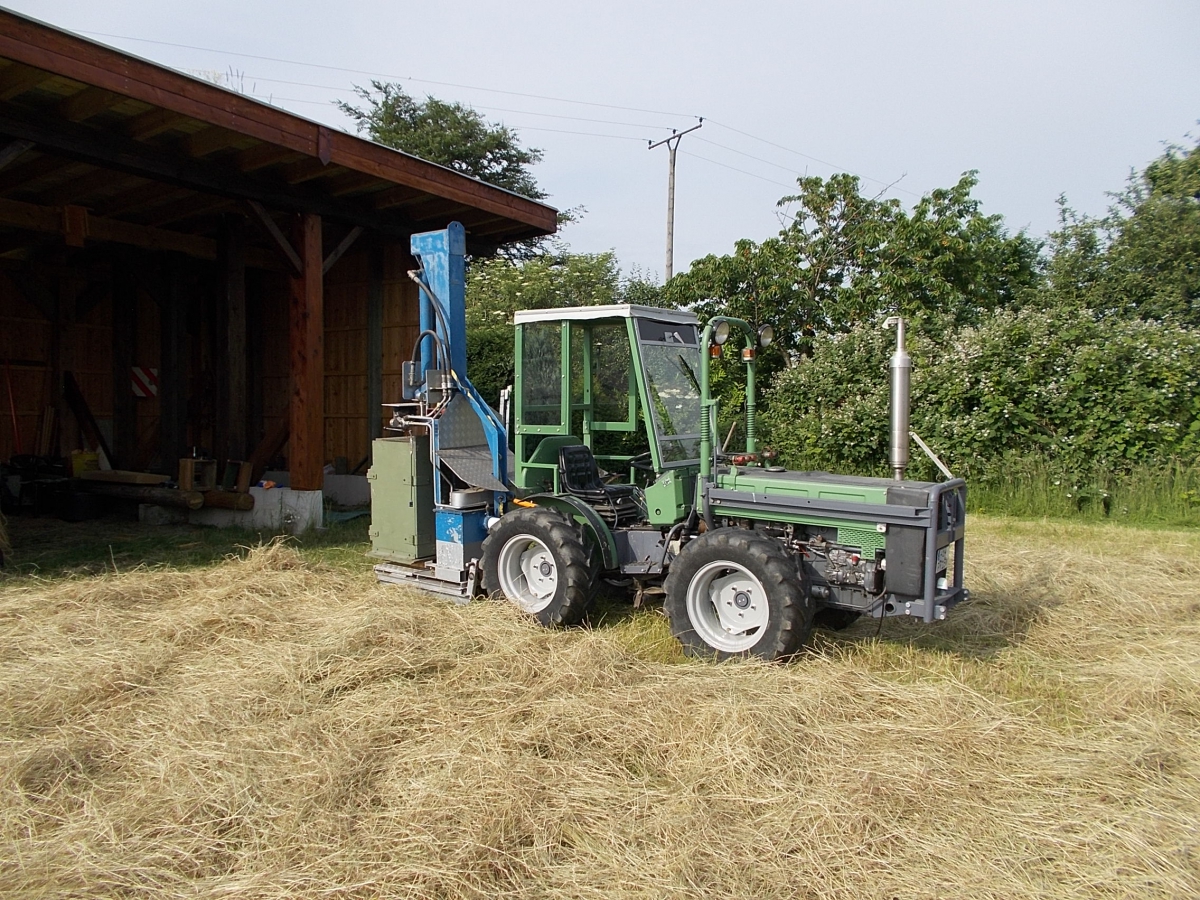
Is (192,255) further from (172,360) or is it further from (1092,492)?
(1092,492)

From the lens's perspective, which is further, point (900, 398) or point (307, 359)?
point (307, 359)

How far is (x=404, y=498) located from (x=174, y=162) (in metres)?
4.04

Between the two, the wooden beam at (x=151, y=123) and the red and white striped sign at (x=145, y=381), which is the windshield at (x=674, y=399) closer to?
the wooden beam at (x=151, y=123)

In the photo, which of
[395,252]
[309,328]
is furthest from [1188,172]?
[309,328]

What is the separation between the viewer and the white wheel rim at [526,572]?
16.1 ft

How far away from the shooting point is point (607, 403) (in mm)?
5207

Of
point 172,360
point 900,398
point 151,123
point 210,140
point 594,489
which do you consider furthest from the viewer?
point 172,360

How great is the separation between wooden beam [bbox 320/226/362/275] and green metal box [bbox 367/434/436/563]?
385 centimetres

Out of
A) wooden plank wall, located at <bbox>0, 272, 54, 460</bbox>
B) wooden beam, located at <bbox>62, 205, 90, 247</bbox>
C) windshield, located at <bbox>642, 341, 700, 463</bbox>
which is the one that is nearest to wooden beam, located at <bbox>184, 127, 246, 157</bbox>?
wooden beam, located at <bbox>62, 205, 90, 247</bbox>

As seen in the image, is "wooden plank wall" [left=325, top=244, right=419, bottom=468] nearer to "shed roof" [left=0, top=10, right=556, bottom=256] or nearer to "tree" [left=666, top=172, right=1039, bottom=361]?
"shed roof" [left=0, top=10, right=556, bottom=256]

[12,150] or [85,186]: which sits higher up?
[85,186]

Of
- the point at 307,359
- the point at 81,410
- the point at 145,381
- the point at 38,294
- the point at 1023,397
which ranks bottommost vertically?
the point at 81,410

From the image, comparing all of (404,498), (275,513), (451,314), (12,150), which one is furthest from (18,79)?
(275,513)

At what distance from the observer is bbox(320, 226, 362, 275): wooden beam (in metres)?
8.80
